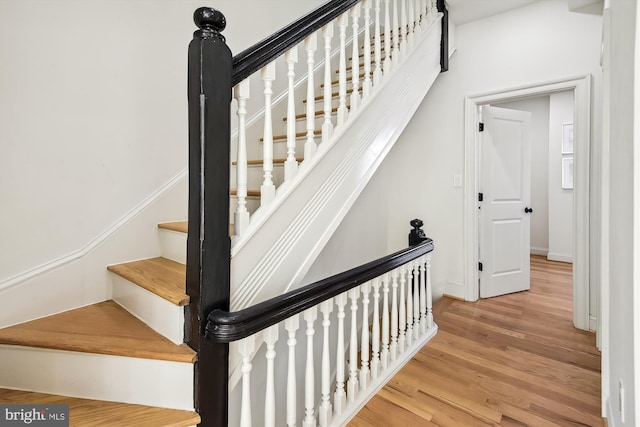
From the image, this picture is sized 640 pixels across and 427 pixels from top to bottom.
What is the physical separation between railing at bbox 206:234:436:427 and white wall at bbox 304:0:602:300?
77 centimetres

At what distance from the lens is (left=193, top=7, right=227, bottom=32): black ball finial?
1007 millimetres

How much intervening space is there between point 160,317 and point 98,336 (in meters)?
0.24

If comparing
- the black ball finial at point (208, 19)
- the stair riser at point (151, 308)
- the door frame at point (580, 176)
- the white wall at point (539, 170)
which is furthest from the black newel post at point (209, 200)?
the white wall at point (539, 170)

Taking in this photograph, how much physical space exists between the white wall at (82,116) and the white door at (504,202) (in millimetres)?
2802

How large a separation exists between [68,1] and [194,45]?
42.5 inches

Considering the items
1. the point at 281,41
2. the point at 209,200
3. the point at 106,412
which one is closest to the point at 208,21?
the point at 281,41

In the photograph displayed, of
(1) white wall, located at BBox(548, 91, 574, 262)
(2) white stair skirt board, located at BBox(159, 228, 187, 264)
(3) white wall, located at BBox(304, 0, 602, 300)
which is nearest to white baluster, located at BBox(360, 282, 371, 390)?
Answer: (3) white wall, located at BBox(304, 0, 602, 300)

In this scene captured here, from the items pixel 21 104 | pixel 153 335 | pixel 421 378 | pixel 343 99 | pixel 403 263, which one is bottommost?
pixel 421 378

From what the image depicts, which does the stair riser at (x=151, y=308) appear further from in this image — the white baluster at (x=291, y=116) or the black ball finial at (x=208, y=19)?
the black ball finial at (x=208, y=19)

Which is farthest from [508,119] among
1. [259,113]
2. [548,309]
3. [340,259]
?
[259,113]

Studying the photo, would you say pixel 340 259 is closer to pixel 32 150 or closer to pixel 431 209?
pixel 431 209

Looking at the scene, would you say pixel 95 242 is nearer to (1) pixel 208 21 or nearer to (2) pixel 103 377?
(2) pixel 103 377

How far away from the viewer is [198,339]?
109cm

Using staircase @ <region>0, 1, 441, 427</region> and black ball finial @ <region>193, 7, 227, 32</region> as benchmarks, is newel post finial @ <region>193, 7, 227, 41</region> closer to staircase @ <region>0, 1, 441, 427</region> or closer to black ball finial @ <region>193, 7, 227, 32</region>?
black ball finial @ <region>193, 7, 227, 32</region>
